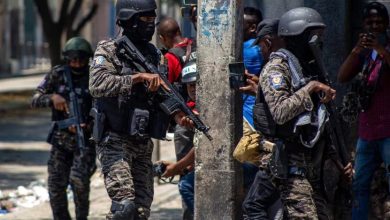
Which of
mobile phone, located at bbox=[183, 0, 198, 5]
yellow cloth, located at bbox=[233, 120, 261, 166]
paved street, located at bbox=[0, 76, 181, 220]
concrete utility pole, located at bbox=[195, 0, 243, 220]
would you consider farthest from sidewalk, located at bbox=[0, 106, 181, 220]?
yellow cloth, located at bbox=[233, 120, 261, 166]

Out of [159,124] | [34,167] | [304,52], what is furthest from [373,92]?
[34,167]

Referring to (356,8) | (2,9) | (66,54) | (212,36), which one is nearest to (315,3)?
(356,8)

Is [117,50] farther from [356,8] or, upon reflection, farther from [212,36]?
[356,8]

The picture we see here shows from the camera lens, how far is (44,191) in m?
12.4

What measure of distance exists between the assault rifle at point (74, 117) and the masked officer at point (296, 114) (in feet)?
9.65

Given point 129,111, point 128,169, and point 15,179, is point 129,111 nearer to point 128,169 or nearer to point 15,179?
point 128,169

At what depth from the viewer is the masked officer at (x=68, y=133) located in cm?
964

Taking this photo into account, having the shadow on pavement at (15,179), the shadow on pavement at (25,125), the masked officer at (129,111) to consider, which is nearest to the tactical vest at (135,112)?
the masked officer at (129,111)

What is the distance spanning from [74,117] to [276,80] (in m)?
3.30

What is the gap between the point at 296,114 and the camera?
21.9ft

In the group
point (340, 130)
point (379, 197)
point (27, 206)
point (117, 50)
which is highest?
point (117, 50)

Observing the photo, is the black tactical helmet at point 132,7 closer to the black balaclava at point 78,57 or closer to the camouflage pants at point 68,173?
the black balaclava at point 78,57

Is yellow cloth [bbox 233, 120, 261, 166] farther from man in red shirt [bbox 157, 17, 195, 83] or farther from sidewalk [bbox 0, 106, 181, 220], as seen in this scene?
sidewalk [bbox 0, 106, 181, 220]

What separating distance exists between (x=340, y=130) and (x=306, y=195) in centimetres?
50
